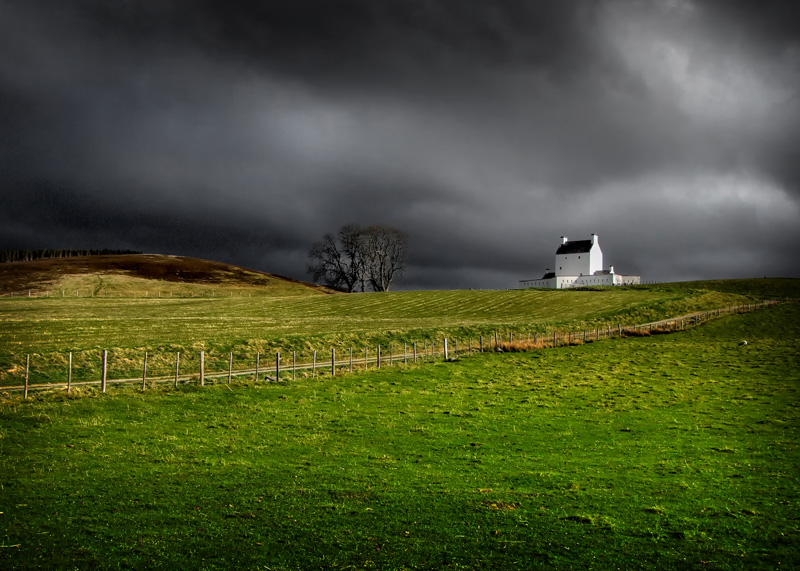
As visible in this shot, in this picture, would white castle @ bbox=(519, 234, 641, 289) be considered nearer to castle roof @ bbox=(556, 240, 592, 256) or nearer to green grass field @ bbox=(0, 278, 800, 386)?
castle roof @ bbox=(556, 240, 592, 256)

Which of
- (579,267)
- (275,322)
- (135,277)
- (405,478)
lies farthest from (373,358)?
(579,267)

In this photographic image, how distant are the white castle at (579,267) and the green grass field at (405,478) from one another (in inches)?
4893

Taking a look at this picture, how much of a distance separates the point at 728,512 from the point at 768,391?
21436 mm

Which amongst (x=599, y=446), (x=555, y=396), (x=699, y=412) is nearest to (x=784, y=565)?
(x=599, y=446)

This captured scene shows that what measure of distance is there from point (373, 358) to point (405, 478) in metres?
31.6

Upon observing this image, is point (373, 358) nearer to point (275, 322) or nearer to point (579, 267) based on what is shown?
point (275, 322)

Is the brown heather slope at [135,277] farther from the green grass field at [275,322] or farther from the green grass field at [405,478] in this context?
the green grass field at [405,478]

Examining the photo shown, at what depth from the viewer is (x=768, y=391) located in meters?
29.3

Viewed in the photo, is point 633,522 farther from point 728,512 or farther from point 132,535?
point 132,535

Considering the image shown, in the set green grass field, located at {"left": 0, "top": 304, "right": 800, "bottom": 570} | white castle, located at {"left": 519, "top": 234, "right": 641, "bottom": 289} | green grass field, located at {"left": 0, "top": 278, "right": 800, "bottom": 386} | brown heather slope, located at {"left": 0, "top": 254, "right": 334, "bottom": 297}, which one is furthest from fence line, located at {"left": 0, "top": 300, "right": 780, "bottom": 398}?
brown heather slope, located at {"left": 0, "top": 254, "right": 334, "bottom": 297}

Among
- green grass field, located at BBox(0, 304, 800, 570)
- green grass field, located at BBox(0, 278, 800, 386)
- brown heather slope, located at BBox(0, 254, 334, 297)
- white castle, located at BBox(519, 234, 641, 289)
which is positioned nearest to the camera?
green grass field, located at BBox(0, 304, 800, 570)

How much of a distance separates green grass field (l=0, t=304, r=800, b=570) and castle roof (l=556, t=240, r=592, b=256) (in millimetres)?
129831

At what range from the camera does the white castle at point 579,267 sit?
151125mm

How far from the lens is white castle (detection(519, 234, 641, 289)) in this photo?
151125 mm
